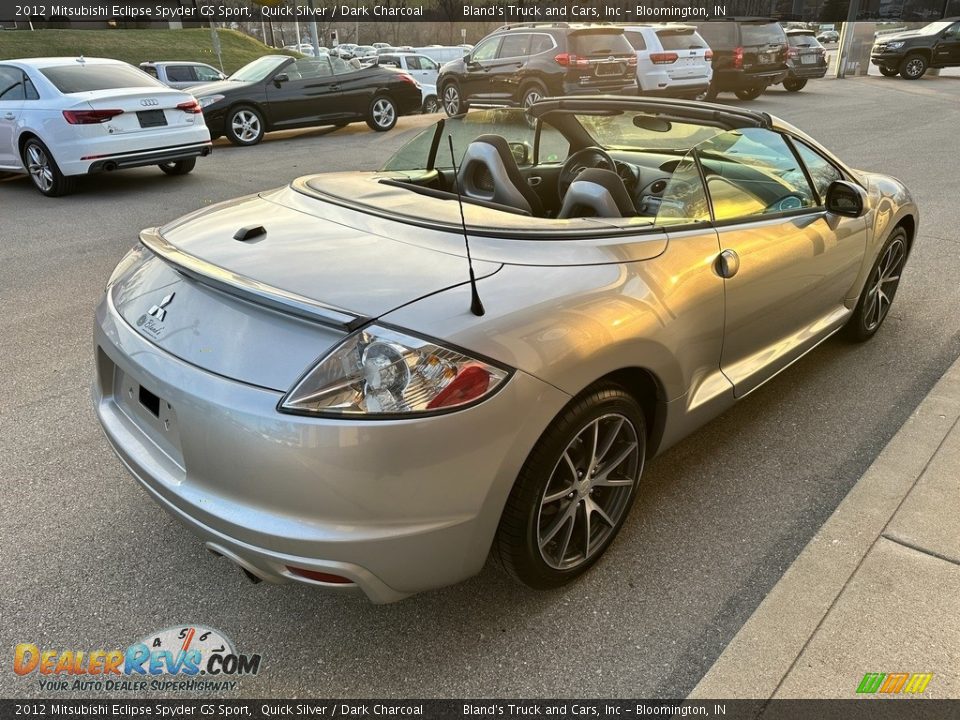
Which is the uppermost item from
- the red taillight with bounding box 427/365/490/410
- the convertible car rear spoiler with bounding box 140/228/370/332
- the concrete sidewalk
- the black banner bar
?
the convertible car rear spoiler with bounding box 140/228/370/332

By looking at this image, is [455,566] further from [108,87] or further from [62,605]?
[108,87]

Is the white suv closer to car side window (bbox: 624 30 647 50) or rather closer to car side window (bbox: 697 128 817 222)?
car side window (bbox: 624 30 647 50)

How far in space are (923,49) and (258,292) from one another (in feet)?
85.8

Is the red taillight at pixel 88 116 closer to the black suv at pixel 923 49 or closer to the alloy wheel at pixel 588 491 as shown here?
the alloy wheel at pixel 588 491

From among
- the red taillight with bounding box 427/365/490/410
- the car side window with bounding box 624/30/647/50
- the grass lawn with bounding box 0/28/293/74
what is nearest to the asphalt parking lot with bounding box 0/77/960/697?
the red taillight with bounding box 427/365/490/410

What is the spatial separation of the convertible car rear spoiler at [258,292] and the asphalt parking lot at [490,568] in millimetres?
1030

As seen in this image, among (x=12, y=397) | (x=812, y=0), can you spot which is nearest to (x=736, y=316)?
(x=12, y=397)

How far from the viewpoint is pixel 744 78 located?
1652 cm

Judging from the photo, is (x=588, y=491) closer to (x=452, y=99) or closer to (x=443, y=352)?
(x=443, y=352)

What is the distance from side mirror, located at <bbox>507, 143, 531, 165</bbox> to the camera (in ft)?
12.5

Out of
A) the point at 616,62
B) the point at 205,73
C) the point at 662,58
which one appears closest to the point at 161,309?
the point at 616,62

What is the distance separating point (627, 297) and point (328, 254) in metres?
0.95

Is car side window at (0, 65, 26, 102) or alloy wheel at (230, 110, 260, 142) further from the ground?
car side window at (0, 65, 26, 102)

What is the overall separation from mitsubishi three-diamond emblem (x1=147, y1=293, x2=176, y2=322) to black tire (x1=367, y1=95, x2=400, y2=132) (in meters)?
11.4
